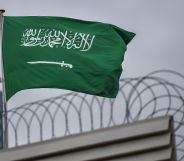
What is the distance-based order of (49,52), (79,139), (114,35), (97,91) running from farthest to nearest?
1. (114,35)
2. (49,52)
3. (97,91)
4. (79,139)

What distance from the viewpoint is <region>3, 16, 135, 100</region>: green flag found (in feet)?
39.9

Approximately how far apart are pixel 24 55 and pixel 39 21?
1209 millimetres

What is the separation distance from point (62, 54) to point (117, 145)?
514 cm

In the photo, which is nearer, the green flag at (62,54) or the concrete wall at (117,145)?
the concrete wall at (117,145)

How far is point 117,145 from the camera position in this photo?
809 centimetres

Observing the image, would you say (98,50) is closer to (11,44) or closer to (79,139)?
(11,44)

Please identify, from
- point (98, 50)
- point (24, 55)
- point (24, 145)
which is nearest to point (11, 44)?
point (24, 55)

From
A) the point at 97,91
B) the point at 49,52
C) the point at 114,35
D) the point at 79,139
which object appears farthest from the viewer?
the point at 114,35

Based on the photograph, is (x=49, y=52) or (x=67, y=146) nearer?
(x=67, y=146)

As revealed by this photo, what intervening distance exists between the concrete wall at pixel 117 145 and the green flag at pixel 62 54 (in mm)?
3164

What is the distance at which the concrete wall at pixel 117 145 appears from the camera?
791 cm

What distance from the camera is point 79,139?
821 cm

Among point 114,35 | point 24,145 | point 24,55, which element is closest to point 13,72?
point 24,55

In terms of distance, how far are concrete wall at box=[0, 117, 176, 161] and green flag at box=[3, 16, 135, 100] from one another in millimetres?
3164
